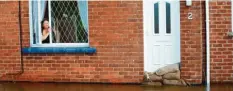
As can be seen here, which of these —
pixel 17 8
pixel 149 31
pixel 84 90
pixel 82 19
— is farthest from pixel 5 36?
pixel 149 31

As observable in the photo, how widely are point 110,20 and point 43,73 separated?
5.86 ft

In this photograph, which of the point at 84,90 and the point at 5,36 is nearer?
the point at 84,90

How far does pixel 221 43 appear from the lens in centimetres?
830

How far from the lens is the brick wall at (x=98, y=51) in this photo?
8.48 meters

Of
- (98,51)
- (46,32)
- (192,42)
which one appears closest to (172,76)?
(192,42)

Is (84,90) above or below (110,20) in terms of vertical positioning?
below

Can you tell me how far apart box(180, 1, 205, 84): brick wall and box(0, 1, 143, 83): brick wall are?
82cm

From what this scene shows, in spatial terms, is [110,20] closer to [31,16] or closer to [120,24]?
[120,24]

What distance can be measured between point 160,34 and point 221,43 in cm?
119

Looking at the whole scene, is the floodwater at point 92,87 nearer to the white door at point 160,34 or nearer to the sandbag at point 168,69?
the sandbag at point 168,69

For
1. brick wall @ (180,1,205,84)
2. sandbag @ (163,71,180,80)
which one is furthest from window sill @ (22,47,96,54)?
brick wall @ (180,1,205,84)

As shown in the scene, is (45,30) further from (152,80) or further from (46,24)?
(152,80)

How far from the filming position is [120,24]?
334 inches

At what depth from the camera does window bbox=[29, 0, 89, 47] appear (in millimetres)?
8875
